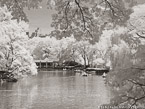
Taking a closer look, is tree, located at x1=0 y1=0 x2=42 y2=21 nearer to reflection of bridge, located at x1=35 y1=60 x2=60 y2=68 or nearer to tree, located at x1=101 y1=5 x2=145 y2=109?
tree, located at x1=101 y1=5 x2=145 y2=109

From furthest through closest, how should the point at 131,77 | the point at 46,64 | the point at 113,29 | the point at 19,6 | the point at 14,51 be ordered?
the point at 46,64 < the point at 14,51 < the point at 131,77 < the point at 113,29 < the point at 19,6

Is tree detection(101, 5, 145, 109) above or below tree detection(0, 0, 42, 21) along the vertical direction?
below

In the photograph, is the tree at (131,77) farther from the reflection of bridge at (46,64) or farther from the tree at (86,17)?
the reflection of bridge at (46,64)

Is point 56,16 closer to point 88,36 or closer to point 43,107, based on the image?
point 88,36

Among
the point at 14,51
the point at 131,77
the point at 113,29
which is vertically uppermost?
the point at 14,51

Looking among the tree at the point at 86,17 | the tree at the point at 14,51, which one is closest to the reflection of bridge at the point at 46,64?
the tree at the point at 14,51

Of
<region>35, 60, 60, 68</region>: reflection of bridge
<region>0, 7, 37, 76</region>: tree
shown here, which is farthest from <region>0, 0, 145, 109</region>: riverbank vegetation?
<region>35, 60, 60, 68</region>: reflection of bridge

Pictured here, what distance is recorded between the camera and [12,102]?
2366cm

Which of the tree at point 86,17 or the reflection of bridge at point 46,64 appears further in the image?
the reflection of bridge at point 46,64

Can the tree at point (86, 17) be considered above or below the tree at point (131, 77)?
above

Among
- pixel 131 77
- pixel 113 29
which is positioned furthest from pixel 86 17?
pixel 131 77

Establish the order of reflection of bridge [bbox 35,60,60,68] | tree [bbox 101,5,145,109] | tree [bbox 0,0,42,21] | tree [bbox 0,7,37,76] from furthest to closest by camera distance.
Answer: reflection of bridge [bbox 35,60,60,68]
tree [bbox 0,7,37,76]
tree [bbox 101,5,145,109]
tree [bbox 0,0,42,21]

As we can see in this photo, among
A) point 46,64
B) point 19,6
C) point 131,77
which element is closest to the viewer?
point 19,6

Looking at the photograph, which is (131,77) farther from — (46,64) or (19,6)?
(46,64)
